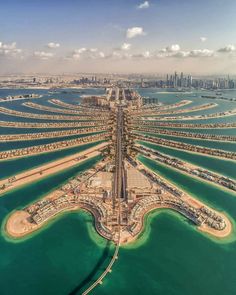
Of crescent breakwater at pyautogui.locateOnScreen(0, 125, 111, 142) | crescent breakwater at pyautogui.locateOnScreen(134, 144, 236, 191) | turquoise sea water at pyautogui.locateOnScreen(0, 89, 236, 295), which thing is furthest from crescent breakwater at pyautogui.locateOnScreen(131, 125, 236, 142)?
turquoise sea water at pyautogui.locateOnScreen(0, 89, 236, 295)

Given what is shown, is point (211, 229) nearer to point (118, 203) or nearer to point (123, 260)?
point (123, 260)

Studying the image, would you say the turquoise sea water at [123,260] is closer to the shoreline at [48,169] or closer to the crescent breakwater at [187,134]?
the shoreline at [48,169]

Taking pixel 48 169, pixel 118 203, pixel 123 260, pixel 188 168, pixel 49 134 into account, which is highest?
pixel 49 134

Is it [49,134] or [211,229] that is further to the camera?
[49,134]

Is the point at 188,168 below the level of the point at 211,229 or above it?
above

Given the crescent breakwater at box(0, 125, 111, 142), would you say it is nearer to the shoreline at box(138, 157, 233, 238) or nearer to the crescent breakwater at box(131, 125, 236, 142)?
the crescent breakwater at box(131, 125, 236, 142)

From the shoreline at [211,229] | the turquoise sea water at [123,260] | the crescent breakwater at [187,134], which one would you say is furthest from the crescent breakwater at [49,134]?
the shoreline at [211,229]

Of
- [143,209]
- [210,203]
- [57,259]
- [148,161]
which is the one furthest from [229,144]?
[57,259]

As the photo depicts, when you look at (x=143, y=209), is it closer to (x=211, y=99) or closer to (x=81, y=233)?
(x=81, y=233)

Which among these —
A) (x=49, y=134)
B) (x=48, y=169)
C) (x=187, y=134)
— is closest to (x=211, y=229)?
(x=48, y=169)
